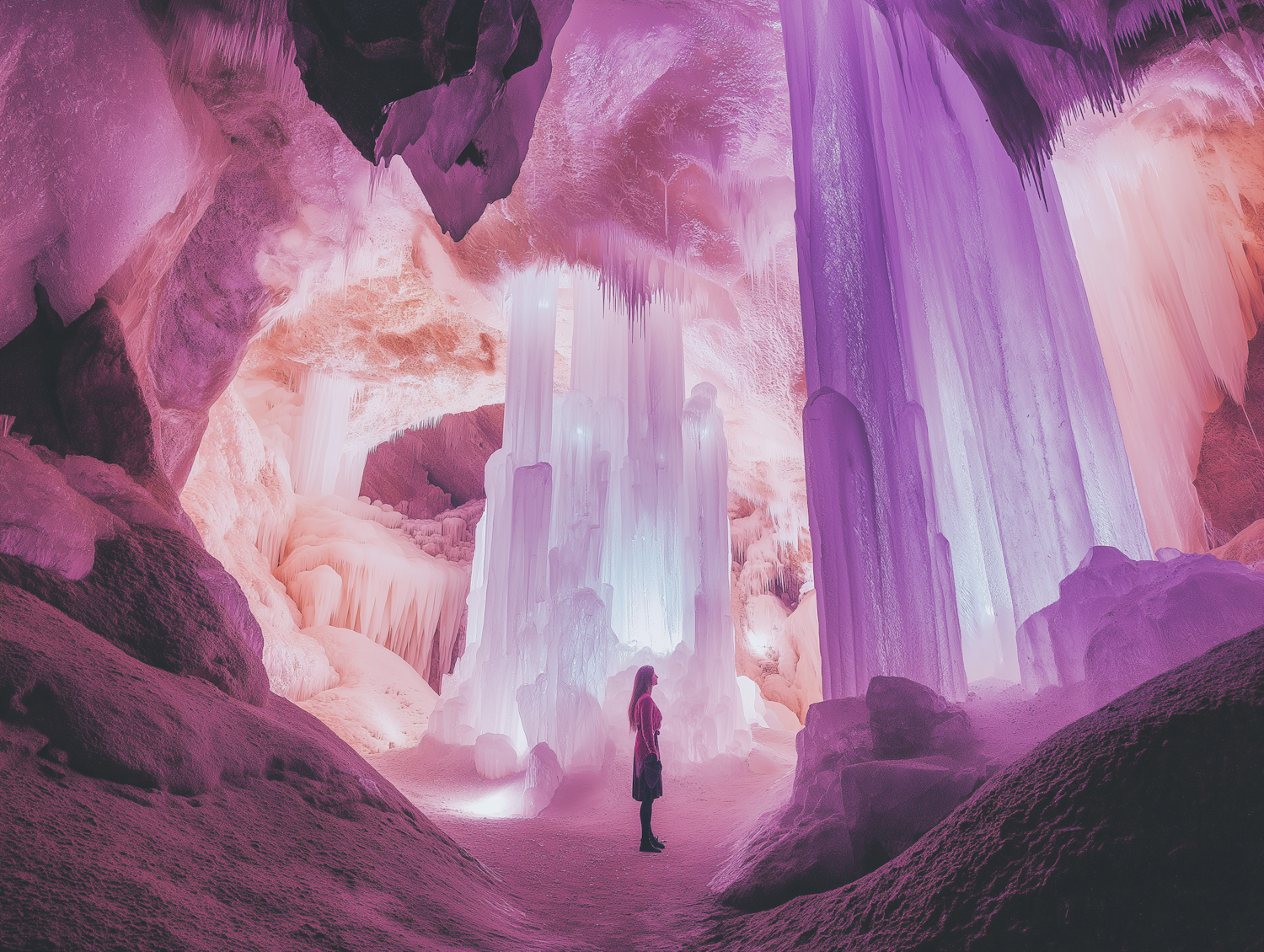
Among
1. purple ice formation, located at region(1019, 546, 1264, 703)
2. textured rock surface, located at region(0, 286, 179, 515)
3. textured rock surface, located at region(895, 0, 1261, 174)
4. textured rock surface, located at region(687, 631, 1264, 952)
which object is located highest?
textured rock surface, located at region(895, 0, 1261, 174)

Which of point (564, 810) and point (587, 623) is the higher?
point (587, 623)

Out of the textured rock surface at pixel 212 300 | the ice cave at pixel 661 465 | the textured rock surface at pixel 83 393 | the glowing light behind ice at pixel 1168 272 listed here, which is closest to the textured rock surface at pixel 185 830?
the ice cave at pixel 661 465

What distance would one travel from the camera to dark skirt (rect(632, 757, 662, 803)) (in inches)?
182

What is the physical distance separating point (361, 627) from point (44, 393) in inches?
391

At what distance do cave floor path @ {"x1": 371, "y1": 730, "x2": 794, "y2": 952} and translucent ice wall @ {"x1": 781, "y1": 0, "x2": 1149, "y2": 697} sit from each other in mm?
1630

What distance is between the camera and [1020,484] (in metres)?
4.86

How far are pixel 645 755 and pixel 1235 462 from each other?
26.6 feet

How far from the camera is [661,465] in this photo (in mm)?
10016

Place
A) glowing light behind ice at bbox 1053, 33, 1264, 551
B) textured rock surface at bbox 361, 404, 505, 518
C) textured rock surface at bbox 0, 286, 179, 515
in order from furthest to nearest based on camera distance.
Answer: textured rock surface at bbox 361, 404, 505, 518, glowing light behind ice at bbox 1053, 33, 1264, 551, textured rock surface at bbox 0, 286, 179, 515

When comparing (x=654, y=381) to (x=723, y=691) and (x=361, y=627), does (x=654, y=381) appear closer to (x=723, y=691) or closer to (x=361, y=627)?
(x=723, y=691)

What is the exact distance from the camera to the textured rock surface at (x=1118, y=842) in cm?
138

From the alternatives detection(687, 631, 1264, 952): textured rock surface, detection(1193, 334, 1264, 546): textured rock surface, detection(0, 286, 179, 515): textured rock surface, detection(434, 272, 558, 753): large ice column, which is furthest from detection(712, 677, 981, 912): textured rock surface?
detection(1193, 334, 1264, 546): textured rock surface

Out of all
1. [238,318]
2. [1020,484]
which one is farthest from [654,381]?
[1020,484]

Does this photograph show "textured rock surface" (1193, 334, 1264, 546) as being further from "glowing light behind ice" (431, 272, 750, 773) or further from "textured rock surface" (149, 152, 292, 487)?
"textured rock surface" (149, 152, 292, 487)
